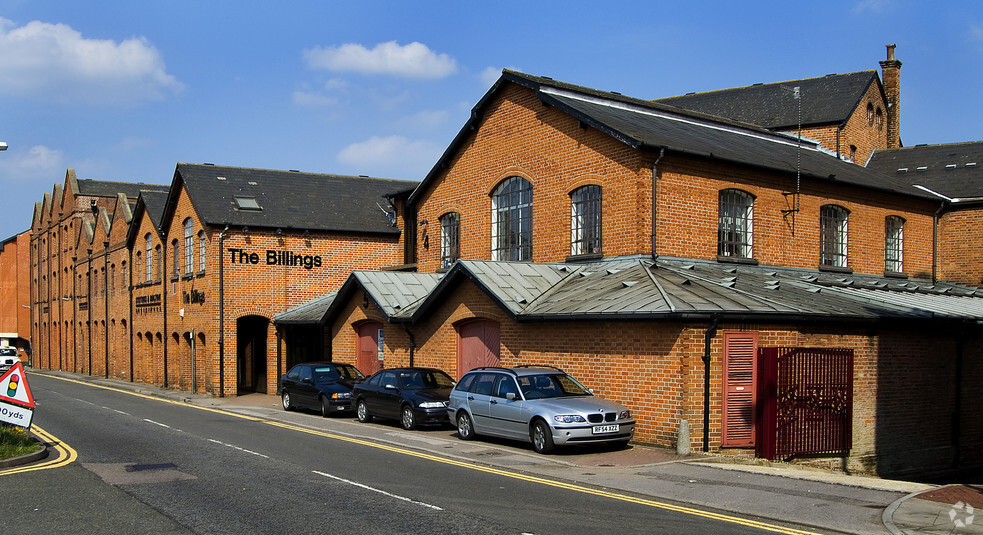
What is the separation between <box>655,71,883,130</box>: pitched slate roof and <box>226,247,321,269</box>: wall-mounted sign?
57.3 feet

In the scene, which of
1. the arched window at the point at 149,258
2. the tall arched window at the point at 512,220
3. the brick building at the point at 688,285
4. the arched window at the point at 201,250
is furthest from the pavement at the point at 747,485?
the arched window at the point at 149,258

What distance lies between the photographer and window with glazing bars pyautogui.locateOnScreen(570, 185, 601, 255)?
23.0 metres

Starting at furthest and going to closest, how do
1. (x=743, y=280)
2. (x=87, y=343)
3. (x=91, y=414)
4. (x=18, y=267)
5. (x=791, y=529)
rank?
(x=18, y=267) → (x=87, y=343) → (x=91, y=414) → (x=743, y=280) → (x=791, y=529)

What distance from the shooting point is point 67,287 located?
60.2m

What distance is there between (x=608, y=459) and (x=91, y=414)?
1635 cm

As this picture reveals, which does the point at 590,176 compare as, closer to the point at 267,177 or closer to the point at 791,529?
the point at 791,529

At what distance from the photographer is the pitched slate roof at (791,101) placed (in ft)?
112

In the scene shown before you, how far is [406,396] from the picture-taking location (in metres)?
21.4

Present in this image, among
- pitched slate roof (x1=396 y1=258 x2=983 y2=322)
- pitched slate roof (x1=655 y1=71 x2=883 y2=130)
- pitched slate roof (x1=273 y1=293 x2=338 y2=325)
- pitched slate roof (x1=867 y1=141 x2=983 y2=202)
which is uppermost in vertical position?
pitched slate roof (x1=655 y1=71 x2=883 y2=130)

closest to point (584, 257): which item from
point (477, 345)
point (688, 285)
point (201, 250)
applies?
point (477, 345)

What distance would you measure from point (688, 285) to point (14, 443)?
42.7 ft

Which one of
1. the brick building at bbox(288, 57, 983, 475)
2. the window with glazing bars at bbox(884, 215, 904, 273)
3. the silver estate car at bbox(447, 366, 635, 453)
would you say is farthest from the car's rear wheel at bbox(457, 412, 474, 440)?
the window with glazing bars at bbox(884, 215, 904, 273)

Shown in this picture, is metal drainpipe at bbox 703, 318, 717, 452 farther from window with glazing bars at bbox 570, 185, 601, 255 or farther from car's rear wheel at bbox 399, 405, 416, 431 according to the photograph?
car's rear wheel at bbox 399, 405, 416, 431

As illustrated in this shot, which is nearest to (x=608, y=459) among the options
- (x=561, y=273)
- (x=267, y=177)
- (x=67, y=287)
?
(x=561, y=273)
